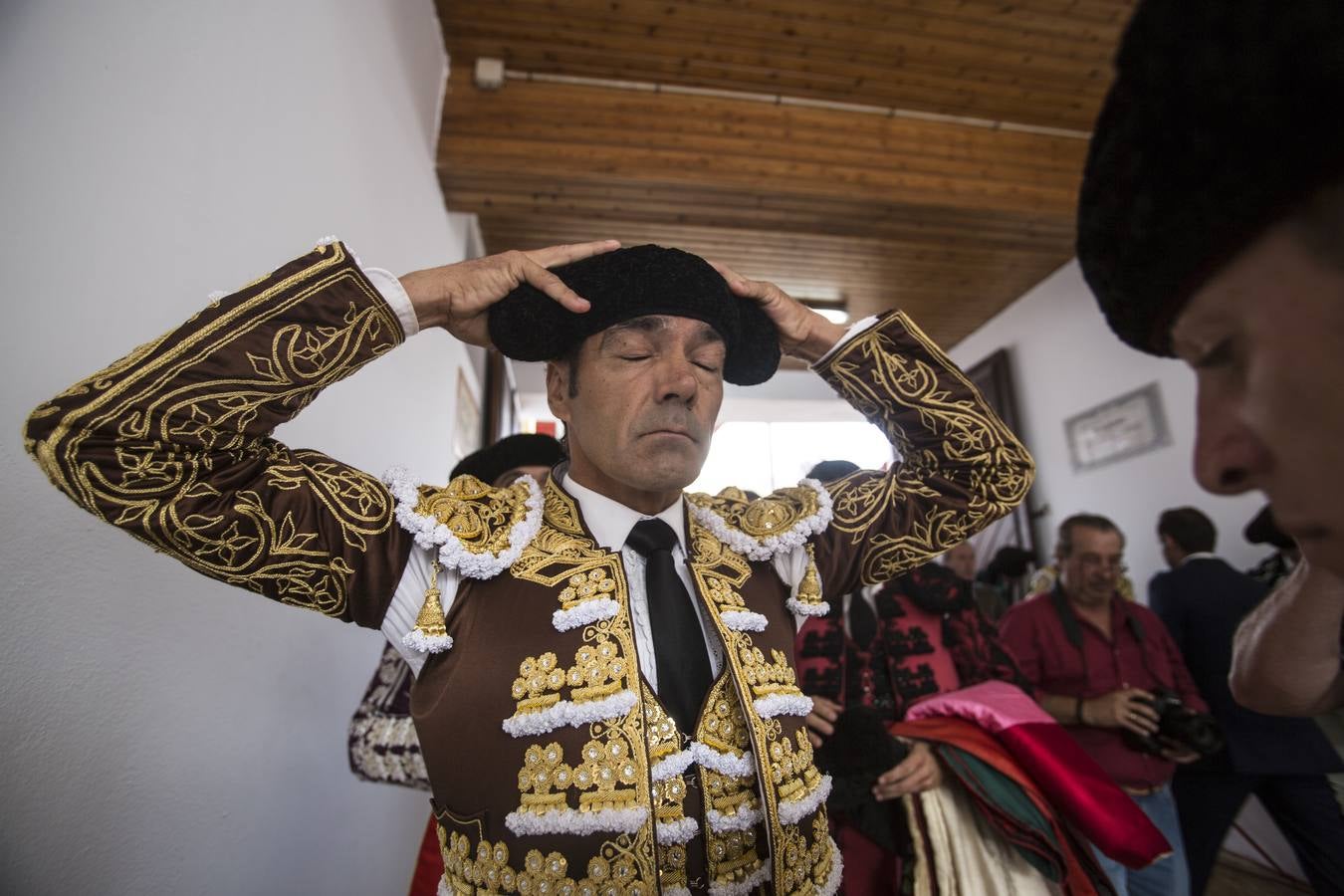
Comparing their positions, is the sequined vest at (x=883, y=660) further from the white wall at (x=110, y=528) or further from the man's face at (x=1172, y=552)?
the man's face at (x=1172, y=552)

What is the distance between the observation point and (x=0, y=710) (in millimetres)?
773

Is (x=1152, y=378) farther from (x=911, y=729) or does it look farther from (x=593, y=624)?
(x=593, y=624)

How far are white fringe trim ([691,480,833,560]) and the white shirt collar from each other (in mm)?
82

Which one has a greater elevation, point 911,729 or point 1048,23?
point 1048,23

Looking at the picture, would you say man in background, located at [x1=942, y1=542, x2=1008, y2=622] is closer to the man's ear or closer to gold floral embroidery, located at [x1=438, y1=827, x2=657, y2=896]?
the man's ear

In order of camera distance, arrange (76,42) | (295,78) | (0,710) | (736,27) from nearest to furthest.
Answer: (0,710)
(76,42)
(295,78)
(736,27)

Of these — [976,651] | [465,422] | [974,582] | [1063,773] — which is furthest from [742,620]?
[974,582]

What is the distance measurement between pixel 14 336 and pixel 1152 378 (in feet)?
16.4

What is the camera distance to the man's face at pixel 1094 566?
8.27ft

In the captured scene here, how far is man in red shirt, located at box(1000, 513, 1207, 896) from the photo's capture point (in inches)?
84.7

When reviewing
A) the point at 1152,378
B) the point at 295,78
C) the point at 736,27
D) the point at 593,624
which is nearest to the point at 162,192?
the point at 295,78

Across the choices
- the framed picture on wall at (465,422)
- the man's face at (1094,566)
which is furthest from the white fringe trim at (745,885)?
the framed picture on wall at (465,422)

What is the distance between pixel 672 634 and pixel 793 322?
1.94ft

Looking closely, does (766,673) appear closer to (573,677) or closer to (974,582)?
(573,677)
